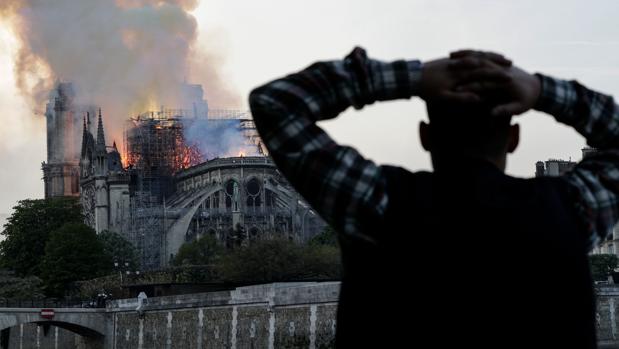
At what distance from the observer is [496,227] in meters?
3.90

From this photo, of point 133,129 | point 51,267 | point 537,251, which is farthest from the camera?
point 133,129

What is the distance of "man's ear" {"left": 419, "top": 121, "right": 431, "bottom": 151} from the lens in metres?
4.17

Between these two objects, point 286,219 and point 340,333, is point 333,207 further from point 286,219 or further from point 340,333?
point 286,219

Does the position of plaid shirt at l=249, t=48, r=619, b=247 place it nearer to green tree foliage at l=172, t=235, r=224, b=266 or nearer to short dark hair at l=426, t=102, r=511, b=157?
short dark hair at l=426, t=102, r=511, b=157

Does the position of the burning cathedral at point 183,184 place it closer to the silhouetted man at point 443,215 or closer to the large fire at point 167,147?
the large fire at point 167,147

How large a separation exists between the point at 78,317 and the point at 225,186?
57910 mm

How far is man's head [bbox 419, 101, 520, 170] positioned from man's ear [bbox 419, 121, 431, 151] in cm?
2

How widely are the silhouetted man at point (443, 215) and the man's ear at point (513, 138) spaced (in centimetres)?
4

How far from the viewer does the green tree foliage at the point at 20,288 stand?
297ft

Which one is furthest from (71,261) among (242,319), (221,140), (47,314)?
(242,319)

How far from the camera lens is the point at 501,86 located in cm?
400

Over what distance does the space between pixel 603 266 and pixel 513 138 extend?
86.2 metres

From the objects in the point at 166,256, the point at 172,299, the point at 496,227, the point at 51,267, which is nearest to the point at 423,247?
the point at 496,227

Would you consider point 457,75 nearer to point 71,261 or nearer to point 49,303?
point 49,303
